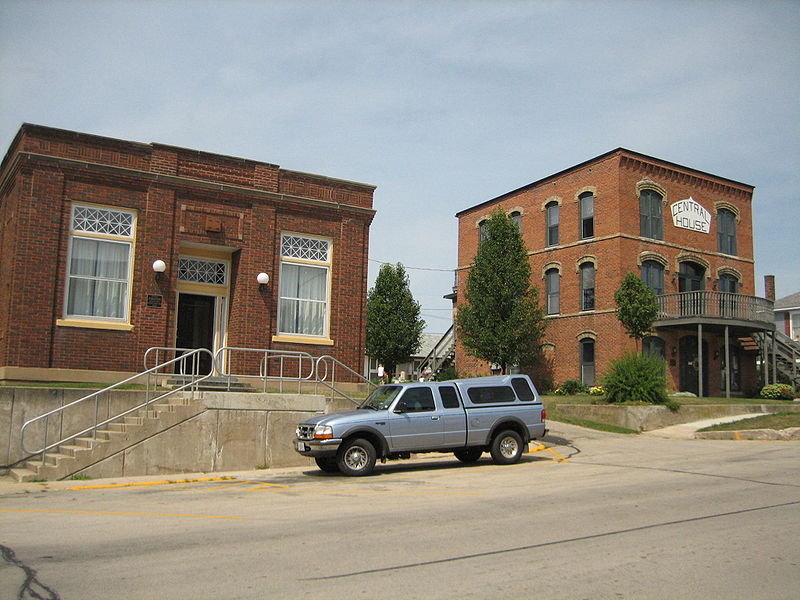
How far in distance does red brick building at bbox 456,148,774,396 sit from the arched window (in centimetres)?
5

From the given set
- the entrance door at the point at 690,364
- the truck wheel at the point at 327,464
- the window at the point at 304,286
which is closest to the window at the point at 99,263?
the window at the point at 304,286

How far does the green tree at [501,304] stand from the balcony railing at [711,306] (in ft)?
18.7

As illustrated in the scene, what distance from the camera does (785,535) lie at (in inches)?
325

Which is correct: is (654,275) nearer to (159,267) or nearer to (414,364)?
(159,267)

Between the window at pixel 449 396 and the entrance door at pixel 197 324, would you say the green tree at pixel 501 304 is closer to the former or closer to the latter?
the entrance door at pixel 197 324

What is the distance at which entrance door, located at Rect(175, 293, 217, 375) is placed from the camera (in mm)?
19969

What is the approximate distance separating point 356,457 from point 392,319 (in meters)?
28.2

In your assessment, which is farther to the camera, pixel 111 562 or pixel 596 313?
pixel 596 313

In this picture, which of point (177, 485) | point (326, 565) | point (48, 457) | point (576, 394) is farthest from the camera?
point (576, 394)

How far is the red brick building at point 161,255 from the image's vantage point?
1769cm

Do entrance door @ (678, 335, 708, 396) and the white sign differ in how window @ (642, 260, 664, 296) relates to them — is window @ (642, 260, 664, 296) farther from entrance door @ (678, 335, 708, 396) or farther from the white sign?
entrance door @ (678, 335, 708, 396)

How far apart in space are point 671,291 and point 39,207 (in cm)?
2705

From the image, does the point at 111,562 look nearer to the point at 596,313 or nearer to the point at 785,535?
the point at 785,535

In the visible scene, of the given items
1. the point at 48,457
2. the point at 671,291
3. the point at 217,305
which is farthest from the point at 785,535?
the point at 671,291
